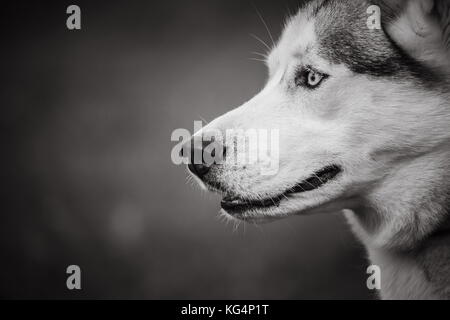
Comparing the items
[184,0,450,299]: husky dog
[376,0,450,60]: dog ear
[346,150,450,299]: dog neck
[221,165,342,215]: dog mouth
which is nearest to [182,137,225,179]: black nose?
[184,0,450,299]: husky dog

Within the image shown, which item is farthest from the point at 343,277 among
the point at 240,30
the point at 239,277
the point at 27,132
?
the point at 27,132

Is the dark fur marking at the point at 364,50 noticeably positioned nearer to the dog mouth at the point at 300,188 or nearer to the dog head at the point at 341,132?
the dog head at the point at 341,132

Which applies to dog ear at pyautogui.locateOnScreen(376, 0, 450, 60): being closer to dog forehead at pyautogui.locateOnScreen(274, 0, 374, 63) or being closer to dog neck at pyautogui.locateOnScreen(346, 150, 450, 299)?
dog forehead at pyautogui.locateOnScreen(274, 0, 374, 63)

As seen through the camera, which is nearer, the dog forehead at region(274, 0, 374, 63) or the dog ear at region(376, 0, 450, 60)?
the dog ear at region(376, 0, 450, 60)

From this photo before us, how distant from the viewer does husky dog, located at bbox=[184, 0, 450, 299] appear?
2.24 meters

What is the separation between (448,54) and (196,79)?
8.80 ft

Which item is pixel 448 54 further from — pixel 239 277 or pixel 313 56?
pixel 239 277

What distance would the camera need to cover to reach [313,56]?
7.83 feet

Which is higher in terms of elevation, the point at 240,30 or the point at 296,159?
the point at 240,30

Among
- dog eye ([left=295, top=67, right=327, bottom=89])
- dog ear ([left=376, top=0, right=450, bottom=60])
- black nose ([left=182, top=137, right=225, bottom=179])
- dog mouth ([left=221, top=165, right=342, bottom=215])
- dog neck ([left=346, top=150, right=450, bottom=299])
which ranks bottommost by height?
dog neck ([left=346, top=150, right=450, bottom=299])

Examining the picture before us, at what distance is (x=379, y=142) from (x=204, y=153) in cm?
83

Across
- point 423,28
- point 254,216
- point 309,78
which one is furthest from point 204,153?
point 423,28

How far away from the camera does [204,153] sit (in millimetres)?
2248

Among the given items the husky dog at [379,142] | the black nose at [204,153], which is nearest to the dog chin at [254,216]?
the husky dog at [379,142]
